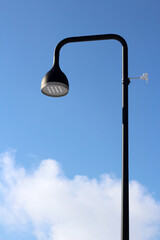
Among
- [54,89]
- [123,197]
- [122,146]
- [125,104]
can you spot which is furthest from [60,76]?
[123,197]

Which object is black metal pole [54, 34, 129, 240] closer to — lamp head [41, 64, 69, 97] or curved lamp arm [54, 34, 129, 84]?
curved lamp arm [54, 34, 129, 84]

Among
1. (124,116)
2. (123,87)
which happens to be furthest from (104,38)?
(124,116)

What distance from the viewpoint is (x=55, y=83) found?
19.3 feet

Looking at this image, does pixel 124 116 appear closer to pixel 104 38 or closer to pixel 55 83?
pixel 55 83

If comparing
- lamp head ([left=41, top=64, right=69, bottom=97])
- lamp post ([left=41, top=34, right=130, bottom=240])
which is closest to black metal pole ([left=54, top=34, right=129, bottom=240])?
lamp post ([left=41, top=34, right=130, bottom=240])

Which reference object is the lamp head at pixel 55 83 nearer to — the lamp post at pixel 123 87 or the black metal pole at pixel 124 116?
the lamp post at pixel 123 87

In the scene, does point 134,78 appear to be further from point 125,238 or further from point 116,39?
point 125,238

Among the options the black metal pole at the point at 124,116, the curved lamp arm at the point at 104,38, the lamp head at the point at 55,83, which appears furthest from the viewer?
the lamp head at the point at 55,83

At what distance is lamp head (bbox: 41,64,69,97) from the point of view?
5883mm

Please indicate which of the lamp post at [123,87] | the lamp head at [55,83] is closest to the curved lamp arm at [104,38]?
the lamp post at [123,87]

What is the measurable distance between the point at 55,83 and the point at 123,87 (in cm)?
110

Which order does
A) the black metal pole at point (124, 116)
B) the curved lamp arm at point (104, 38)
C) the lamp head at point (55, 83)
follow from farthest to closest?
the lamp head at point (55, 83) → the curved lamp arm at point (104, 38) → the black metal pole at point (124, 116)

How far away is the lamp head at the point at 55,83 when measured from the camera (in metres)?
5.88

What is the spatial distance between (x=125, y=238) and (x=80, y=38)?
3.23 m
